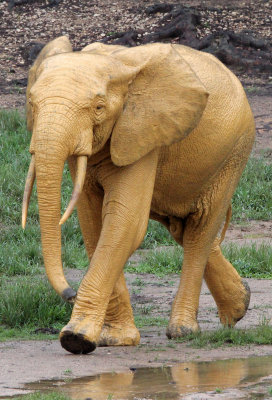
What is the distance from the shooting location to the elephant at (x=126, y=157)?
208 inches

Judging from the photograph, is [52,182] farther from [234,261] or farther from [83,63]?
[234,261]

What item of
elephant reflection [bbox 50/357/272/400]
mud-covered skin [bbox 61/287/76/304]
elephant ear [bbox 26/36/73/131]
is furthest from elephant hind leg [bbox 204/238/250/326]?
mud-covered skin [bbox 61/287/76/304]

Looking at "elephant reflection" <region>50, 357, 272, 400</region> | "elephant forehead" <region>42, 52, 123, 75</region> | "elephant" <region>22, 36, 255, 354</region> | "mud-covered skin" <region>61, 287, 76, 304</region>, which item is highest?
"elephant forehead" <region>42, 52, 123, 75</region>

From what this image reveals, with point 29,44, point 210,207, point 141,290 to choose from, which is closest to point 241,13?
point 29,44

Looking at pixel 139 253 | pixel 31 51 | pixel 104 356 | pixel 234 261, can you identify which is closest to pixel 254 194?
pixel 139 253

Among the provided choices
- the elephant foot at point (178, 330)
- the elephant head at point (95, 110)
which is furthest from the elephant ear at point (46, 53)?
the elephant foot at point (178, 330)

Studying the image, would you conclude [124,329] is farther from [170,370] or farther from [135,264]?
[135,264]

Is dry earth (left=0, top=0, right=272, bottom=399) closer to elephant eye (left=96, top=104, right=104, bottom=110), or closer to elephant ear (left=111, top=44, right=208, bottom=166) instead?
elephant ear (left=111, top=44, right=208, bottom=166)

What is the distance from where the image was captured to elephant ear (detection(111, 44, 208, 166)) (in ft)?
18.6

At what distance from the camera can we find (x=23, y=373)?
5.31m

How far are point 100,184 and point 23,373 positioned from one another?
1.28 meters

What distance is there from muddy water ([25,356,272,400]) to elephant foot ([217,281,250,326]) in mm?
1465

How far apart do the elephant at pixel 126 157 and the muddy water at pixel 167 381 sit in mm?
447

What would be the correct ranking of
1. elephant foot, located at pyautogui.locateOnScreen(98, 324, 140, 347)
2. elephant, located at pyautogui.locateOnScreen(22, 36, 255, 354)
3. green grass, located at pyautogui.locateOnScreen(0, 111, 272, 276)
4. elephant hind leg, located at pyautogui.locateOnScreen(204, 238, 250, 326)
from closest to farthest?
elephant, located at pyautogui.locateOnScreen(22, 36, 255, 354) < elephant foot, located at pyautogui.locateOnScreen(98, 324, 140, 347) < elephant hind leg, located at pyautogui.locateOnScreen(204, 238, 250, 326) < green grass, located at pyautogui.locateOnScreen(0, 111, 272, 276)
